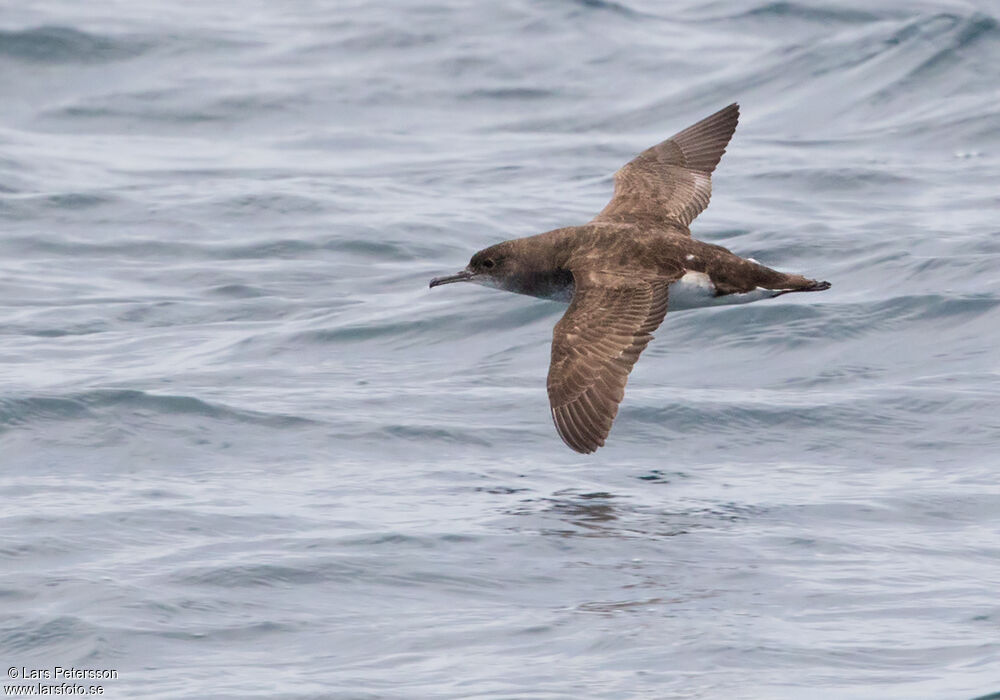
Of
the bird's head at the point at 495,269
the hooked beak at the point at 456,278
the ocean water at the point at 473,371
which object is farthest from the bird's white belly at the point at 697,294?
the hooked beak at the point at 456,278

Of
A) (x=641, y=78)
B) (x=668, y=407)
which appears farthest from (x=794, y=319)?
(x=641, y=78)

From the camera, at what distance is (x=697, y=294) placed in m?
9.09

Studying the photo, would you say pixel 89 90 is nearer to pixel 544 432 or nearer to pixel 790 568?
pixel 544 432

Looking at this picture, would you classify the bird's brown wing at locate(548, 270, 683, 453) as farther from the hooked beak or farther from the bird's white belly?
the hooked beak

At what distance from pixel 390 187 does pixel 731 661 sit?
401 inches

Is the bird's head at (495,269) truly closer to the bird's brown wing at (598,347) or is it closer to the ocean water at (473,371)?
the bird's brown wing at (598,347)

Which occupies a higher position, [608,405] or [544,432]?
[608,405]

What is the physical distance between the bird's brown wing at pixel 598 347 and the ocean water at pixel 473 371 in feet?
1.47

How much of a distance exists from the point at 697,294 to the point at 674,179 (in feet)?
5.98

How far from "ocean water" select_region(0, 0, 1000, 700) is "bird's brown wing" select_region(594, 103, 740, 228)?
3.52 feet

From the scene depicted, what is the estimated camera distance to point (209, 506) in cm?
828

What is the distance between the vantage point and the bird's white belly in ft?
29.7

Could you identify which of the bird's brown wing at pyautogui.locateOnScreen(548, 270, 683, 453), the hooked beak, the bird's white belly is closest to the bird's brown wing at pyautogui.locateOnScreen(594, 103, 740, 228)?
the hooked beak

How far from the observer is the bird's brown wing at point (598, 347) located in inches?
322
